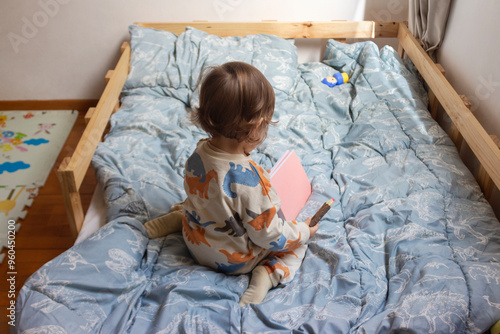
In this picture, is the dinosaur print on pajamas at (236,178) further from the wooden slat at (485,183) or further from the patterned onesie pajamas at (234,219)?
the wooden slat at (485,183)

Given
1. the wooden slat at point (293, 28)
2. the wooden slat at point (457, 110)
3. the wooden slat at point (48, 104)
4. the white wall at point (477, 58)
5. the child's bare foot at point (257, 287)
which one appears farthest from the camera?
the wooden slat at point (48, 104)

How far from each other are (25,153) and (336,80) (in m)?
1.60

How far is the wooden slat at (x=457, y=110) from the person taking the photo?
4.54 feet

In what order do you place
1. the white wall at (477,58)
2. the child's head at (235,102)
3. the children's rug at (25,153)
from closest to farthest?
1. the child's head at (235,102)
2. the white wall at (477,58)
3. the children's rug at (25,153)

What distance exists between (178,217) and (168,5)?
4.77 ft

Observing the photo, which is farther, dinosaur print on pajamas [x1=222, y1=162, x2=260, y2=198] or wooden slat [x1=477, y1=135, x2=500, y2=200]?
wooden slat [x1=477, y1=135, x2=500, y2=200]

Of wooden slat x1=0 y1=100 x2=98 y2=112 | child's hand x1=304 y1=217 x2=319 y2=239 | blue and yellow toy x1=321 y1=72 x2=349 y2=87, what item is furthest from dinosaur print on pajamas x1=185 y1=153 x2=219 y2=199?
wooden slat x1=0 y1=100 x2=98 y2=112

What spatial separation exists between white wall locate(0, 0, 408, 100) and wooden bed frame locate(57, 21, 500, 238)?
10cm

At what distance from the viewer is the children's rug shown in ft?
6.38

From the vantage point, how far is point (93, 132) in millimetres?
1614

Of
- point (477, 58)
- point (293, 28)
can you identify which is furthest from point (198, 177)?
point (293, 28)

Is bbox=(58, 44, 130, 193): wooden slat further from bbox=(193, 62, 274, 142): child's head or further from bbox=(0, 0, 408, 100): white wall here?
bbox=(193, 62, 274, 142): child's head

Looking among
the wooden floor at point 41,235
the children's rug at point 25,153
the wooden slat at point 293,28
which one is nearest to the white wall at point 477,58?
the wooden slat at point 293,28

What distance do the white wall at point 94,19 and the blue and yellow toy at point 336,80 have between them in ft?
1.16
